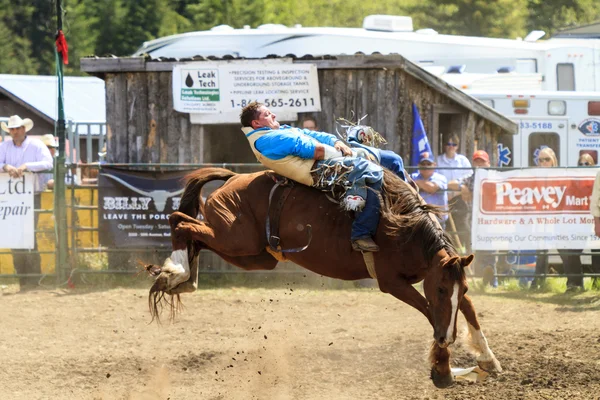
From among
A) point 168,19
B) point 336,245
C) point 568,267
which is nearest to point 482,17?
point 168,19

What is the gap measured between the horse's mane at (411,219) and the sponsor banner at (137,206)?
18.3 ft

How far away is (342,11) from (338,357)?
47277 millimetres

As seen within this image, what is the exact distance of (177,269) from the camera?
7.30 m

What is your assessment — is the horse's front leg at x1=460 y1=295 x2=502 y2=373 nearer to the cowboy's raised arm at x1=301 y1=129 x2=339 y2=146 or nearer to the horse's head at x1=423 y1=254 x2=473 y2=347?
the horse's head at x1=423 y1=254 x2=473 y2=347

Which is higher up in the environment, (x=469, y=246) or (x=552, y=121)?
(x=552, y=121)

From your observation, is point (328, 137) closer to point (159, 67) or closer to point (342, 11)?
point (159, 67)

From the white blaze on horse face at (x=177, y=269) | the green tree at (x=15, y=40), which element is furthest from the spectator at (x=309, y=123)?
the green tree at (x=15, y=40)

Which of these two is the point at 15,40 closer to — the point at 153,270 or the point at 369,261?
the point at 153,270

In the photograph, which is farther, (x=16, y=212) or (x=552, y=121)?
(x=552, y=121)

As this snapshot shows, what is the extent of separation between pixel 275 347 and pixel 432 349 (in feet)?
8.06

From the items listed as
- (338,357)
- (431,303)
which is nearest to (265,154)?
(431,303)

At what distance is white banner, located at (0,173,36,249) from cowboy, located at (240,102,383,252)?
19.3 ft

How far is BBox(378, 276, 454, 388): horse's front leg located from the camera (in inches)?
271

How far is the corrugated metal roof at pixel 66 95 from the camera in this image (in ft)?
73.6
